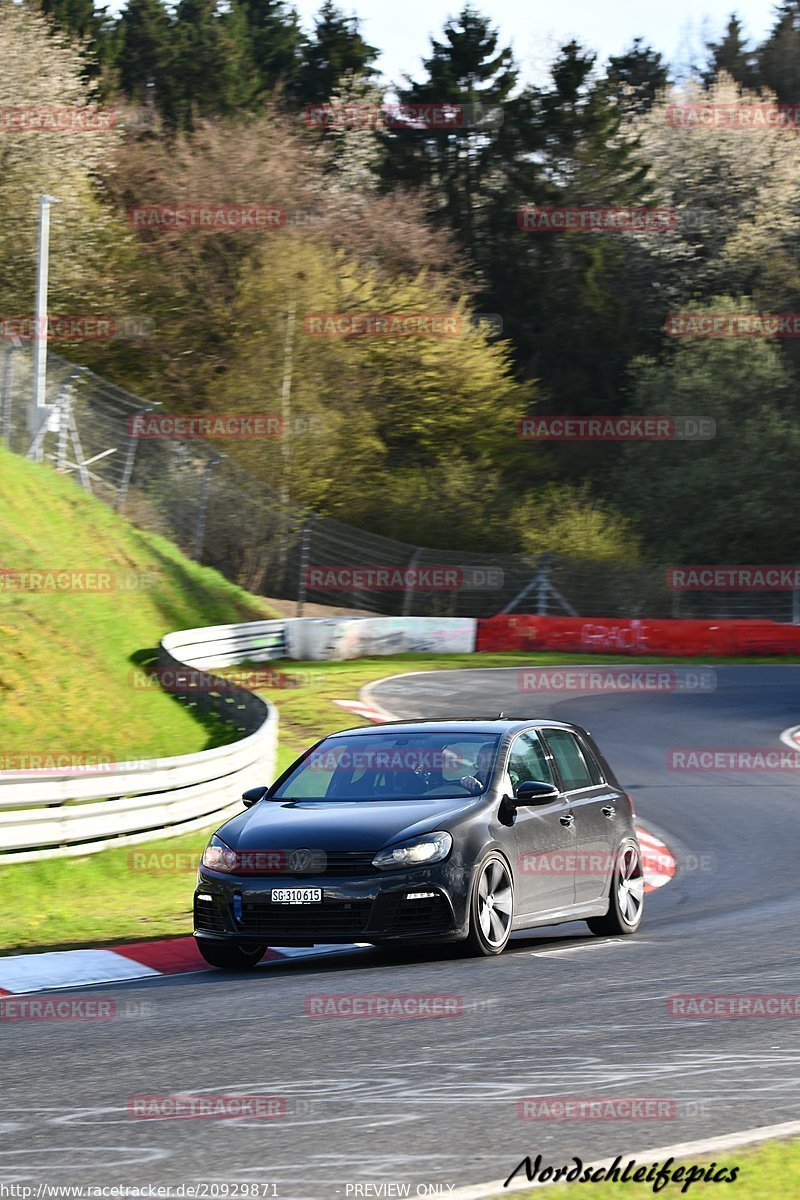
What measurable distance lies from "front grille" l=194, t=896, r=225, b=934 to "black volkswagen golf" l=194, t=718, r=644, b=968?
0.01 m

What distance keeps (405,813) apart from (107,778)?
4.34m

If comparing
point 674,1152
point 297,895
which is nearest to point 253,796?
point 297,895

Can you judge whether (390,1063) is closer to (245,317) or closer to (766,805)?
(766,805)

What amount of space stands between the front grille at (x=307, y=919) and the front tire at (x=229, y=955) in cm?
43

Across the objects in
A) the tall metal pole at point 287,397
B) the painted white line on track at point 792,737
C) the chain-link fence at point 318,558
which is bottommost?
the painted white line on track at point 792,737

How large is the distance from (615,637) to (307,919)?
1139 inches

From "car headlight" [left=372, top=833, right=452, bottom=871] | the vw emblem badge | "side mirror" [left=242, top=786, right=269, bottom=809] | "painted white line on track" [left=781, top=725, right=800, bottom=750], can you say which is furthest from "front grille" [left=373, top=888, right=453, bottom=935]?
"painted white line on track" [left=781, top=725, right=800, bottom=750]

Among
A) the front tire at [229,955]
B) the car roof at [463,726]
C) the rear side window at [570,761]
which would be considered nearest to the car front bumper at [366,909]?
the front tire at [229,955]

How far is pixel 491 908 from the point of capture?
952 cm

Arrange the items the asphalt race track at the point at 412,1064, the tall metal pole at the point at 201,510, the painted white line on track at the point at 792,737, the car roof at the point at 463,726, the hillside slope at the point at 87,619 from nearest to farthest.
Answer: the asphalt race track at the point at 412,1064
the car roof at the point at 463,726
the hillside slope at the point at 87,619
the painted white line on track at the point at 792,737
the tall metal pole at the point at 201,510

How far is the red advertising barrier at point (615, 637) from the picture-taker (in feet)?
123

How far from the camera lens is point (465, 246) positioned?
61781 mm

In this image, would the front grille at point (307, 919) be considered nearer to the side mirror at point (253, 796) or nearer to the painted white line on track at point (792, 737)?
the side mirror at point (253, 796)

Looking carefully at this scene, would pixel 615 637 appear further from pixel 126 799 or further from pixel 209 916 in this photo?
pixel 209 916
